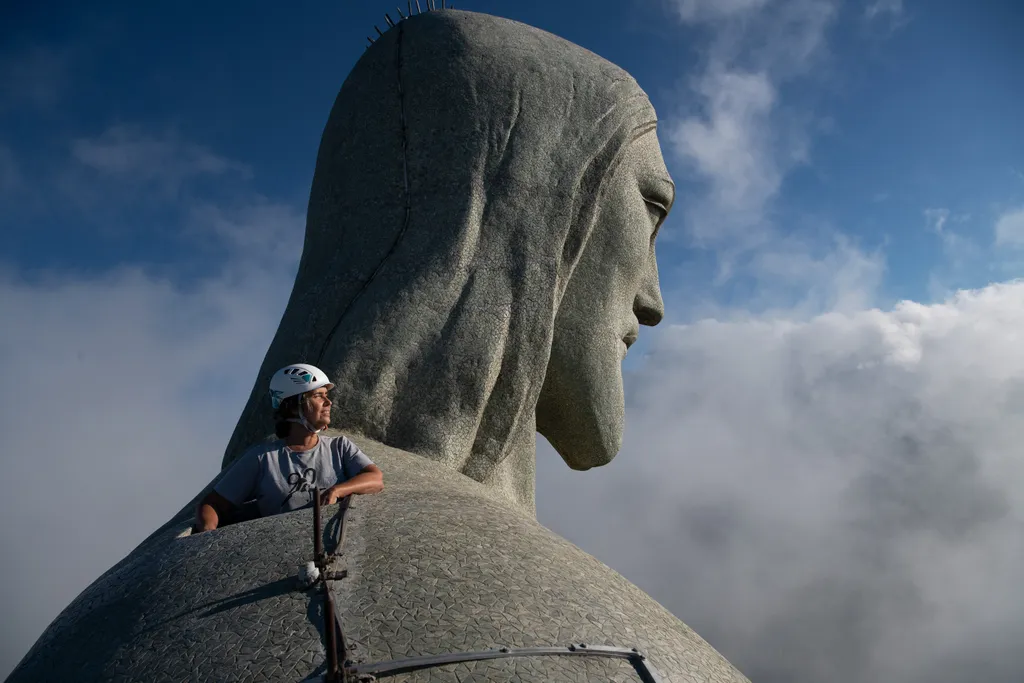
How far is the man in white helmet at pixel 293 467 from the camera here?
11.1 feet

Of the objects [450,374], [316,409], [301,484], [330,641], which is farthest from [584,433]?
[330,641]

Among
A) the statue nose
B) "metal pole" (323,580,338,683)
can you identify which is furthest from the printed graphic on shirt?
the statue nose

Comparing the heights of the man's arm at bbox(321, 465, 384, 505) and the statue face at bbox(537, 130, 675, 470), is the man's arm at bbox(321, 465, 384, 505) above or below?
below

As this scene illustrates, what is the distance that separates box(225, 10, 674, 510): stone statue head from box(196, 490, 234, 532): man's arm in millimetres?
1039

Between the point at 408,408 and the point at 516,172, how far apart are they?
1400mm

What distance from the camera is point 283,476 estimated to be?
341 cm

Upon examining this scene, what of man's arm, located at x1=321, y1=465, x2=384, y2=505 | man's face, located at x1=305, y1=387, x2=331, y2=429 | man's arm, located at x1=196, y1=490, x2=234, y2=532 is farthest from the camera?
man's face, located at x1=305, y1=387, x2=331, y2=429

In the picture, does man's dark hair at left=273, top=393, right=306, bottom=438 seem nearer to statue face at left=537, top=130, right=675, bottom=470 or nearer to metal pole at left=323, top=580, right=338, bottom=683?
metal pole at left=323, top=580, right=338, bottom=683

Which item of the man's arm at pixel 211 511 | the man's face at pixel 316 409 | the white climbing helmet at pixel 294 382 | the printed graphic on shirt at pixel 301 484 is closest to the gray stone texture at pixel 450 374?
the man's arm at pixel 211 511

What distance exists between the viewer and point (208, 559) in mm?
2951

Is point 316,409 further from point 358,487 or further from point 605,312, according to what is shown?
point 605,312

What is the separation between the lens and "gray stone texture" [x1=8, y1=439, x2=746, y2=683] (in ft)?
8.12

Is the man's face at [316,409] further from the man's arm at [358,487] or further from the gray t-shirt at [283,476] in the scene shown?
the man's arm at [358,487]

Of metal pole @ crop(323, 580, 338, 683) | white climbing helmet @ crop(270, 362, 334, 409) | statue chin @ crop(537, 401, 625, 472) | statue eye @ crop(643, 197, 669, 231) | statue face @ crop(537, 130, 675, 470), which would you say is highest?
statue eye @ crop(643, 197, 669, 231)
